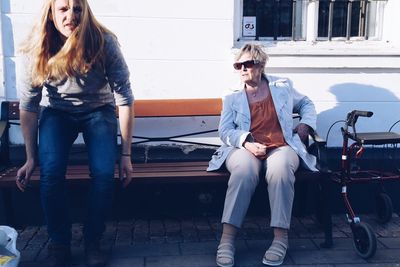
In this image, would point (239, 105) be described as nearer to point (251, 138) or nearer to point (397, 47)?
point (251, 138)

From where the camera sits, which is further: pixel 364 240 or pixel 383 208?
pixel 383 208

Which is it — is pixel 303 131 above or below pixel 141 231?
above

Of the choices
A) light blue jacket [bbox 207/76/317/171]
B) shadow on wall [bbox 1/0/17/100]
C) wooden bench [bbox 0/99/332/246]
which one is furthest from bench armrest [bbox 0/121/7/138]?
light blue jacket [bbox 207/76/317/171]

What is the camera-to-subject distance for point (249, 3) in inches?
185

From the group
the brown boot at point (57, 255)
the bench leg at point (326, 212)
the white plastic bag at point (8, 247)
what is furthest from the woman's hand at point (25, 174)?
the bench leg at point (326, 212)

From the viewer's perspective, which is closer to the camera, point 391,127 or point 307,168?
point 307,168

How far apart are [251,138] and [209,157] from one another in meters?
0.84

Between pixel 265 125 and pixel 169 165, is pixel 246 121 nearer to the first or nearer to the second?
pixel 265 125

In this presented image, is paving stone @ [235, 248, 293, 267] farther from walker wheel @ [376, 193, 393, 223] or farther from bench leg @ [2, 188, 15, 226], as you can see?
bench leg @ [2, 188, 15, 226]

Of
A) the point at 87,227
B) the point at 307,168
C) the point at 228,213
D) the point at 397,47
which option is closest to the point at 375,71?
the point at 397,47

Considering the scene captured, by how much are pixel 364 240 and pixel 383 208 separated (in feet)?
2.71

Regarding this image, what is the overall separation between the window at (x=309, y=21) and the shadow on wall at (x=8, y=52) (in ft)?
6.42

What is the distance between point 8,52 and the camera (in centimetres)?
424

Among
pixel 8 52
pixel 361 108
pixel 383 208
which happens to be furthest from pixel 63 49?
pixel 383 208
